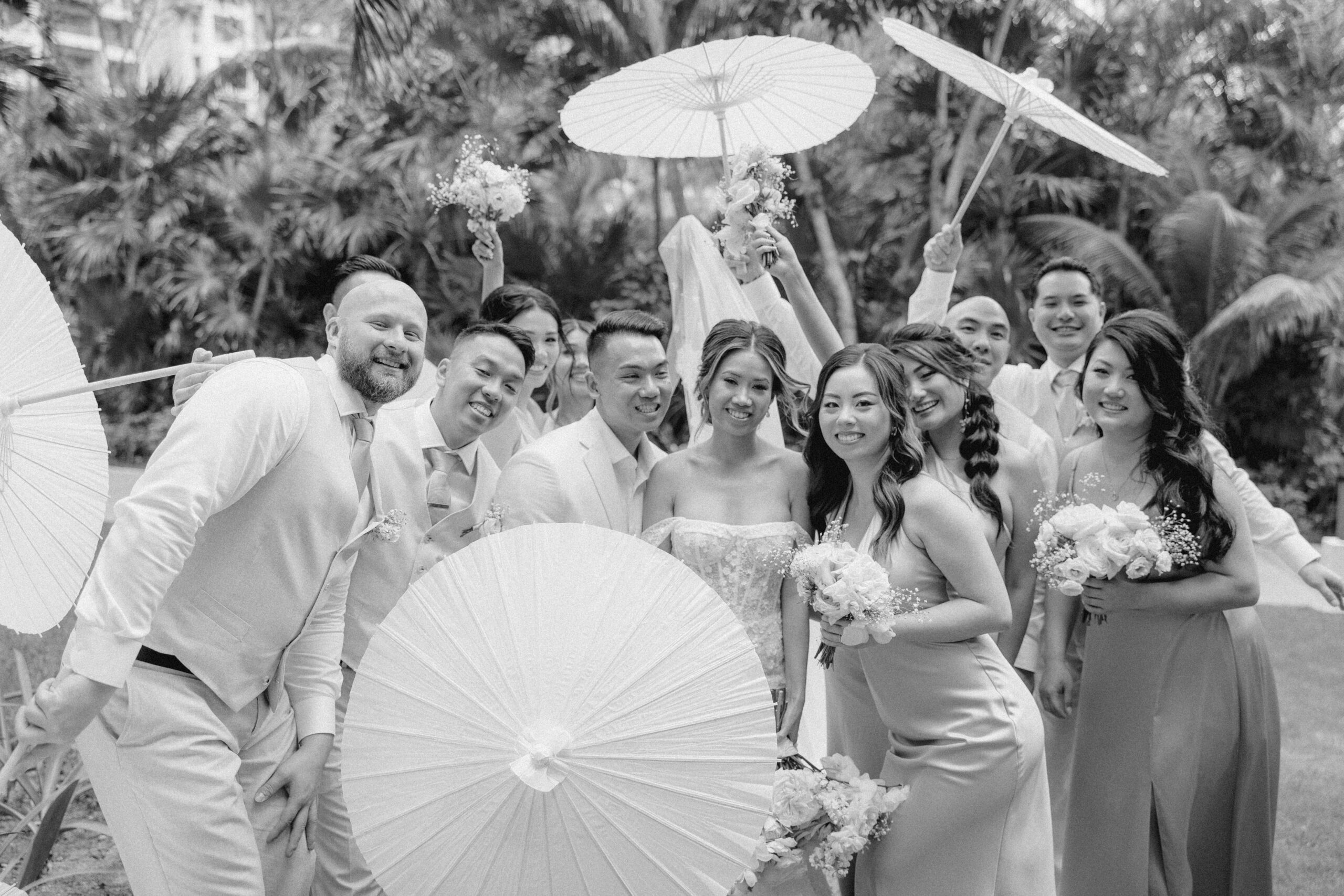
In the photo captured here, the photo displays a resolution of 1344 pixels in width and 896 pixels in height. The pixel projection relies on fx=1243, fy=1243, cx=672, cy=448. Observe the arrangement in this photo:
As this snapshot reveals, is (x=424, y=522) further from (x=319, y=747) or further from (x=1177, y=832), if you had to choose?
(x=1177, y=832)

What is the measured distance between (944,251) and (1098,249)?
1146cm

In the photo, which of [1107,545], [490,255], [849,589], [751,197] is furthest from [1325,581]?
[490,255]

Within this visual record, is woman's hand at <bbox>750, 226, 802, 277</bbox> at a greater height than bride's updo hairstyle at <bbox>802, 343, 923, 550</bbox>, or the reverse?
woman's hand at <bbox>750, 226, 802, 277</bbox>

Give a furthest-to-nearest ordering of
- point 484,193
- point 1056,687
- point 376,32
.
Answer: point 376,32
point 484,193
point 1056,687

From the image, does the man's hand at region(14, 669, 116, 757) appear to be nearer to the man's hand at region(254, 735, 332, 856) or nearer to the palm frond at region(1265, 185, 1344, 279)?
the man's hand at region(254, 735, 332, 856)

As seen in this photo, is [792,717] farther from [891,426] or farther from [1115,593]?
[1115,593]

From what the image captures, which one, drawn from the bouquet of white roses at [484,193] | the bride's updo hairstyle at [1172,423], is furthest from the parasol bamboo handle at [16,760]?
the bride's updo hairstyle at [1172,423]

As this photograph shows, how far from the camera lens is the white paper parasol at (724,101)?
205 inches

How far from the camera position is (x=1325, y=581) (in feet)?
16.5

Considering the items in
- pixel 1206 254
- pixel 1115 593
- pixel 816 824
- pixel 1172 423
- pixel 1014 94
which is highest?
pixel 1014 94

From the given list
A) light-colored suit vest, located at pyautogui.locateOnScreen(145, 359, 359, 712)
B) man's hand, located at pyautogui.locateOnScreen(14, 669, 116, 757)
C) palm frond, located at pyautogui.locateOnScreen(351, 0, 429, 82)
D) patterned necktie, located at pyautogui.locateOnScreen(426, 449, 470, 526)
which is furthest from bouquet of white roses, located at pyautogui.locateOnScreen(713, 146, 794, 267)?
palm frond, located at pyautogui.locateOnScreen(351, 0, 429, 82)

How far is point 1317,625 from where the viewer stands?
1126 cm

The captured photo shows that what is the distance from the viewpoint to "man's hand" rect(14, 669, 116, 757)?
2.89 m

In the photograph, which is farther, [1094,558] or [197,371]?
[1094,558]
